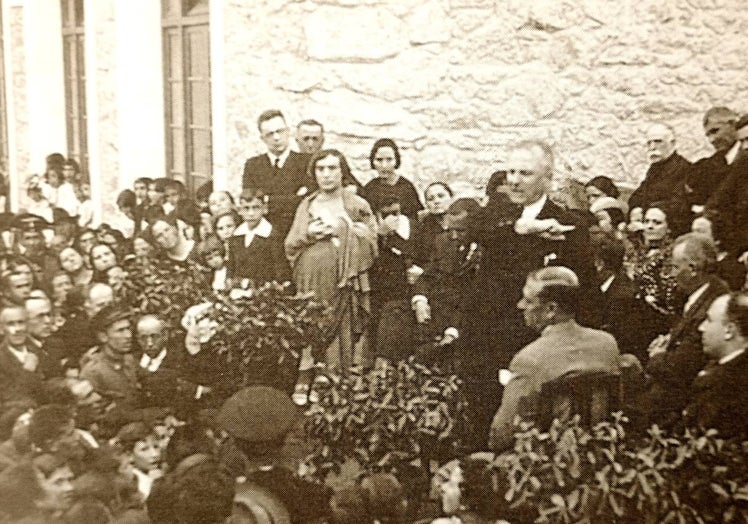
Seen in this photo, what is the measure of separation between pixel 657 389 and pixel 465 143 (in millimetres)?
976

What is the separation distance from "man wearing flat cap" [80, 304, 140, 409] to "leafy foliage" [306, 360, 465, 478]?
0.68 metres

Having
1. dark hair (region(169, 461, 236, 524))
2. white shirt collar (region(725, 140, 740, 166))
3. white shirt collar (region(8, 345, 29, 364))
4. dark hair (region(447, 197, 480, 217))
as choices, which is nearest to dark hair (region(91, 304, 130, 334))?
white shirt collar (region(8, 345, 29, 364))

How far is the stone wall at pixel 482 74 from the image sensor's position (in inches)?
110

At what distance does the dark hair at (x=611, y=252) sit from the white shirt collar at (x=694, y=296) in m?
0.23

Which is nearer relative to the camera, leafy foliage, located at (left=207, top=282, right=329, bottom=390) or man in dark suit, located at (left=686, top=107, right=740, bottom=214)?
man in dark suit, located at (left=686, top=107, right=740, bottom=214)

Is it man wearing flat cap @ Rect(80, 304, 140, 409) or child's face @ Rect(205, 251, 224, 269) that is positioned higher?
child's face @ Rect(205, 251, 224, 269)

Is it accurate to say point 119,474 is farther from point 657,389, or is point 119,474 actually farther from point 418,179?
point 657,389

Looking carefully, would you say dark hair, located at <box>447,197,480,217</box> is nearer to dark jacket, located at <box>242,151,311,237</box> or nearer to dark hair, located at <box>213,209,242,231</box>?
dark jacket, located at <box>242,151,311,237</box>

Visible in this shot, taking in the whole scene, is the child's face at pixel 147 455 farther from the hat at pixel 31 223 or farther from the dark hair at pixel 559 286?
the dark hair at pixel 559 286

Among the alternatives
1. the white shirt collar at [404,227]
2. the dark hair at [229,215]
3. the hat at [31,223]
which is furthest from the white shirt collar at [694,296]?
the hat at [31,223]

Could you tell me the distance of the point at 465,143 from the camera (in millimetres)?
3037

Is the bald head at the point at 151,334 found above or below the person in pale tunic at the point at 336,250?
below

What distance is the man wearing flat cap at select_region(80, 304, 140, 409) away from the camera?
338 cm

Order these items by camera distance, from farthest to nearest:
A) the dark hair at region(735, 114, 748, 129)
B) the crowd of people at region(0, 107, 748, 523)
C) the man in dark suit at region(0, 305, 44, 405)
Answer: the man in dark suit at region(0, 305, 44, 405), the crowd of people at region(0, 107, 748, 523), the dark hair at region(735, 114, 748, 129)
